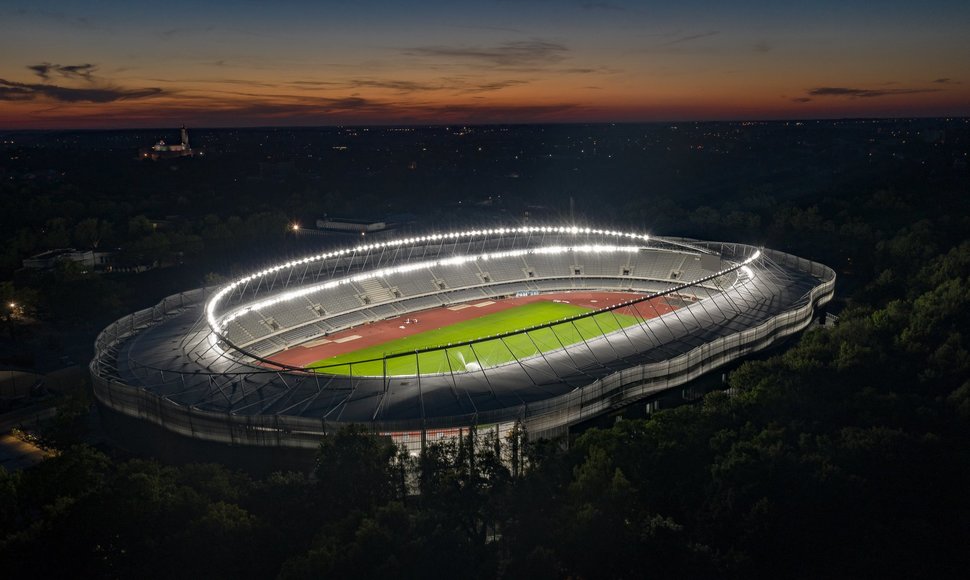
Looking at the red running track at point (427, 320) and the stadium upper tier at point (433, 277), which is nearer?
the red running track at point (427, 320)

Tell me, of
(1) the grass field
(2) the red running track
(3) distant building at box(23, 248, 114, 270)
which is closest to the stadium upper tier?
(2) the red running track

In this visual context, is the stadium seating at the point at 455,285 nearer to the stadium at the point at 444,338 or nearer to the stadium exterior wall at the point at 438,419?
the stadium at the point at 444,338

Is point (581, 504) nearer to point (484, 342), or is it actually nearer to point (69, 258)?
point (484, 342)

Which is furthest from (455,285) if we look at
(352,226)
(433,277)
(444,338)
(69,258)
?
(69,258)

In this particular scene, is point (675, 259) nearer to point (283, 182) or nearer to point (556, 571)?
point (556, 571)

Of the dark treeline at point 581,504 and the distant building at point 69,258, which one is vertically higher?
the dark treeline at point 581,504

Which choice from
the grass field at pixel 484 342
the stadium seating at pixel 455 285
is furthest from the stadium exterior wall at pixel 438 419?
the stadium seating at pixel 455 285
